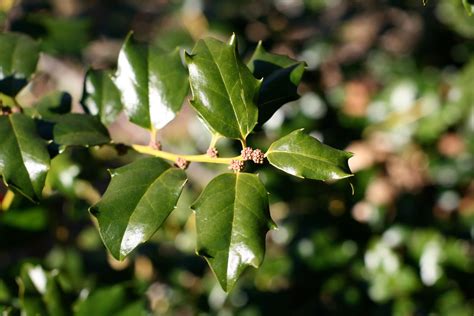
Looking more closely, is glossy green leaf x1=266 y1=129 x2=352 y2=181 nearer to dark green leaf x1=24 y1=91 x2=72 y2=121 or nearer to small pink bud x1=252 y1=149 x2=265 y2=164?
small pink bud x1=252 y1=149 x2=265 y2=164

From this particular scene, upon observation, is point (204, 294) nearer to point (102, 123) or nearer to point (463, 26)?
point (102, 123)

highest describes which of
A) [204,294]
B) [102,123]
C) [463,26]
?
[102,123]

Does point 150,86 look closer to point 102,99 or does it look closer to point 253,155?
point 102,99

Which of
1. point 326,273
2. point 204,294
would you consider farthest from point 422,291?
point 204,294

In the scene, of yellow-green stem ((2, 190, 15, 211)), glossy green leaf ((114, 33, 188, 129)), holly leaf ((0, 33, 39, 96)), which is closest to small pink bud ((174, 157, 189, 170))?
glossy green leaf ((114, 33, 188, 129))

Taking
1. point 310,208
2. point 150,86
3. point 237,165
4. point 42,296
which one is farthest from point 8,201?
point 310,208

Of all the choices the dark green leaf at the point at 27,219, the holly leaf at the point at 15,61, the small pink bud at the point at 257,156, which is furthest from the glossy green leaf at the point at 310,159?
the dark green leaf at the point at 27,219

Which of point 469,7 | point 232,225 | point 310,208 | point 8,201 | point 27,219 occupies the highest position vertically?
point 469,7
